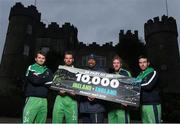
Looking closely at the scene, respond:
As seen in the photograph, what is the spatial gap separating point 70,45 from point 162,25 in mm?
13521

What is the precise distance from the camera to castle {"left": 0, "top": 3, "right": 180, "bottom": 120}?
43.2 metres

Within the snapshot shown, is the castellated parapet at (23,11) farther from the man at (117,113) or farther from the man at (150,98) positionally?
the man at (150,98)

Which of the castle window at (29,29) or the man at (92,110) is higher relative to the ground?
the castle window at (29,29)

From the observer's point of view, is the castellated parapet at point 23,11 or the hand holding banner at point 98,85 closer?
the hand holding banner at point 98,85

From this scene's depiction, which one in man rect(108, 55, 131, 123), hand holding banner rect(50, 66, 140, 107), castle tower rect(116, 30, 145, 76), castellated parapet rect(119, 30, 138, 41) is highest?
castellated parapet rect(119, 30, 138, 41)

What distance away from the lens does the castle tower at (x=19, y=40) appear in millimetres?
43406

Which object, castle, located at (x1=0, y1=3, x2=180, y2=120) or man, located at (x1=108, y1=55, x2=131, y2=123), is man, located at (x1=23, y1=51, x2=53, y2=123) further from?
castle, located at (x1=0, y1=3, x2=180, y2=120)

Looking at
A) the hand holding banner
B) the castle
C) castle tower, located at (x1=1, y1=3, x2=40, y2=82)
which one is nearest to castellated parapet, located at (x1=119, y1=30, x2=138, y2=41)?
the castle

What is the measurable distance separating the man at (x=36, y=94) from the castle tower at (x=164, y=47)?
37004 mm

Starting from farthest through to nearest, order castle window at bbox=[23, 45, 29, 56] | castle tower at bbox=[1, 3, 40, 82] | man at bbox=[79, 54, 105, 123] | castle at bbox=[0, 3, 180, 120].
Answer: castle window at bbox=[23, 45, 29, 56], castle tower at bbox=[1, 3, 40, 82], castle at bbox=[0, 3, 180, 120], man at bbox=[79, 54, 105, 123]

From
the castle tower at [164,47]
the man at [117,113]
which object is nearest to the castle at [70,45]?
the castle tower at [164,47]

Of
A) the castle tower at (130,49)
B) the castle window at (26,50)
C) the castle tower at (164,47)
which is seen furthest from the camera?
the castle window at (26,50)

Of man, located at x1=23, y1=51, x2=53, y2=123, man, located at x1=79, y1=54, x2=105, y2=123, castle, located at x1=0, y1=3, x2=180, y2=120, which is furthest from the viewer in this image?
castle, located at x1=0, y1=3, x2=180, y2=120

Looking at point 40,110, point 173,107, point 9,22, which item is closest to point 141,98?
point 40,110
